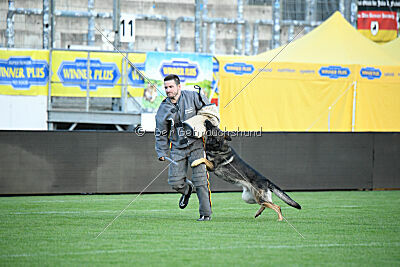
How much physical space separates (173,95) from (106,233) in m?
2.22

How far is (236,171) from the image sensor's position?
9844 millimetres

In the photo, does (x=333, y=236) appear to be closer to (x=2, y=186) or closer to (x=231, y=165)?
(x=231, y=165)

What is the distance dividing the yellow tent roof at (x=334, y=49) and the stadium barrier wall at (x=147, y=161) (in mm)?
5087

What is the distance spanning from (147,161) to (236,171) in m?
5.13

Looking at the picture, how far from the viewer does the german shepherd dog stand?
9.77 meters

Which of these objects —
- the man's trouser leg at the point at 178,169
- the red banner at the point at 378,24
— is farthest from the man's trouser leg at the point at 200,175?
the red banner at the point at 378,24

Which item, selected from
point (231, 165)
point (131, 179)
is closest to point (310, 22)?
point (131, 179)

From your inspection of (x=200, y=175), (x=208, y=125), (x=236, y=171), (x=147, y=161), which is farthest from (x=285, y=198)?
(x=147, y=161)

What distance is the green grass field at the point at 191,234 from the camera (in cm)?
697

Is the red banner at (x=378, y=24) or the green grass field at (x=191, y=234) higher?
the red banner at (x=378, y=24)

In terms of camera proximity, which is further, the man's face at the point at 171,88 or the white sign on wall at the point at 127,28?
the white sign on wall at the point at 127,28

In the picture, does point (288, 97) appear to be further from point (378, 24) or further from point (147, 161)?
point (378, 24)

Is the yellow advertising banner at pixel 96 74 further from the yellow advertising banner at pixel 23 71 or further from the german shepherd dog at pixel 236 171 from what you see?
the german shepherd dog at pixel 236 171

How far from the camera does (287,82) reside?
20.5m
